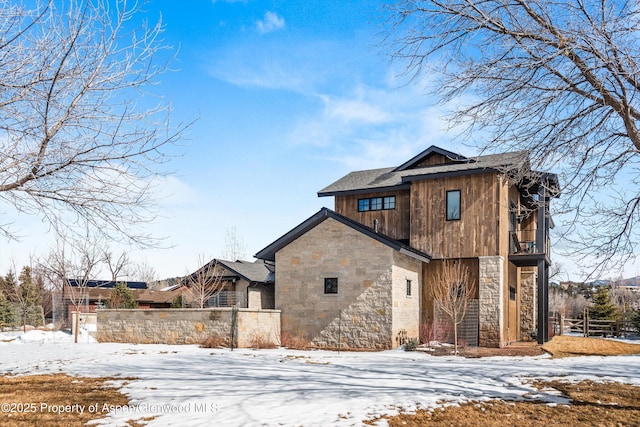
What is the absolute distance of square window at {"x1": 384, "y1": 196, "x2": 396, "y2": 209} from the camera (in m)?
24.3

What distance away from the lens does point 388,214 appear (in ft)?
79.8

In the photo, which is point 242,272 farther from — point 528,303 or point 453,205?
point 528,303

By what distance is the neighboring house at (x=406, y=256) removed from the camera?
19.9 m

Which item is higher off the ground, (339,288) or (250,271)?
(250,271)

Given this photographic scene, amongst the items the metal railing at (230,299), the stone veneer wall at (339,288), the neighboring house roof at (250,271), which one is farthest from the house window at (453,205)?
the metal railing at (230,299)

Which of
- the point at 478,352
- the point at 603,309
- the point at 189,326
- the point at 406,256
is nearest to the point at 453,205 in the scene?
the point at 406,256

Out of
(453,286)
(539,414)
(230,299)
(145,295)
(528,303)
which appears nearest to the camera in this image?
(539,414)

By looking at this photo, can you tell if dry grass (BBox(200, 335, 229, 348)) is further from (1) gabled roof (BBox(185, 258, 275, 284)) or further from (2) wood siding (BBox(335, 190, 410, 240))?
(1) gabled roof (BBox(185, 258, 275, 284))

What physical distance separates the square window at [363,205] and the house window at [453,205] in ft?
13.3

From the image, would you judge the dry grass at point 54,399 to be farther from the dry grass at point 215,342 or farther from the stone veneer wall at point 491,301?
the stone veneer wall at point 491,301

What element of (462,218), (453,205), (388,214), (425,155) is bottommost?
(462,218)

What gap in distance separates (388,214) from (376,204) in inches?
32.2

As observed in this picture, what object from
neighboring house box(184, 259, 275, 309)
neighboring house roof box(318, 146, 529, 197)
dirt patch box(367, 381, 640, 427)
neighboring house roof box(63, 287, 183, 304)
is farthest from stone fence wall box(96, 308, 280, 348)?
neighboring house roof box(63, 287, 183, 304)

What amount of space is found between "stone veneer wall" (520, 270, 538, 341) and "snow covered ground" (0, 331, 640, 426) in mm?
11743
